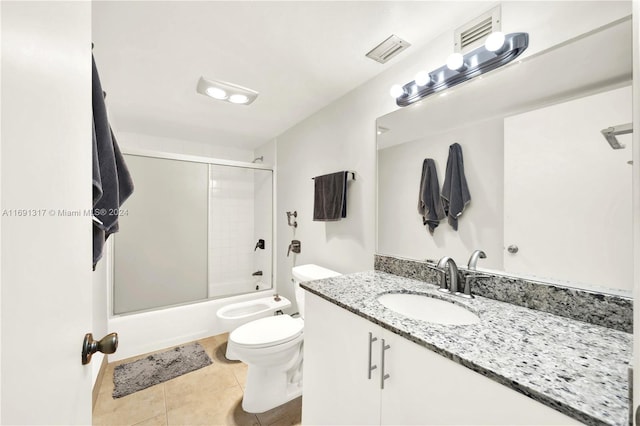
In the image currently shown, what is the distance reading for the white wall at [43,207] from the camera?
1.01 feet

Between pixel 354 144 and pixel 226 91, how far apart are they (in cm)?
99

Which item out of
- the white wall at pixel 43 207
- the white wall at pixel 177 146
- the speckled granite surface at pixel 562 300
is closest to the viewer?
the white wall at pixel 43 207

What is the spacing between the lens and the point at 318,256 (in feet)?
7.23

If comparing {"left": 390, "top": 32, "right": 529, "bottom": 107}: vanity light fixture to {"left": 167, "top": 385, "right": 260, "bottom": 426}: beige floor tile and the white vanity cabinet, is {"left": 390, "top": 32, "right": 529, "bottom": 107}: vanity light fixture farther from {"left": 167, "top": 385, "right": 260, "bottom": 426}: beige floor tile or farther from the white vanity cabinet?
{"left": 167, "top": 385, "right": 260, "bottom": 426}: beige floor tile

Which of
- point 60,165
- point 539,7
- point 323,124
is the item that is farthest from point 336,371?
point 323,124

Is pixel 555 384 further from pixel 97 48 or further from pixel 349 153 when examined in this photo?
pixel 97 48

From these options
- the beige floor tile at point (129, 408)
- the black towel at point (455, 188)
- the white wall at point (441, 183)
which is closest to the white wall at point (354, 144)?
the white wall at point (441, 183)

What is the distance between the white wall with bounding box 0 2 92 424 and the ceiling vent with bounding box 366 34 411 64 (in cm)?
126

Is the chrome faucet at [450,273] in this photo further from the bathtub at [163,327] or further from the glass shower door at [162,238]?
the glass shower door at [162,238]

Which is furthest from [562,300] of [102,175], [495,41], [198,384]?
[198,384]

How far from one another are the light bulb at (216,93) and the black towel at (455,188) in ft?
5.10

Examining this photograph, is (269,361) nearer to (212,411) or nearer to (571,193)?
→ (212,411)

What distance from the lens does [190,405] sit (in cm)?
159

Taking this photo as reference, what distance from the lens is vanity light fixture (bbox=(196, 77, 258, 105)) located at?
1.71m
